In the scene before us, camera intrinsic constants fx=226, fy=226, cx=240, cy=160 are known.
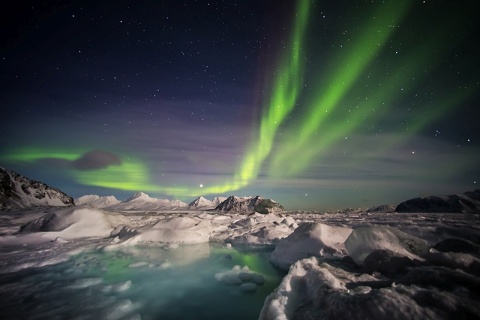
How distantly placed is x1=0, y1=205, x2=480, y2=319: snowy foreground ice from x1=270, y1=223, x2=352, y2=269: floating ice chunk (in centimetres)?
4

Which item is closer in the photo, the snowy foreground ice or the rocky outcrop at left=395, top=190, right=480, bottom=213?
the snowy foreground ice

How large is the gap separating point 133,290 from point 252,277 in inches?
143

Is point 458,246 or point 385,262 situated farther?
→ point 458,246

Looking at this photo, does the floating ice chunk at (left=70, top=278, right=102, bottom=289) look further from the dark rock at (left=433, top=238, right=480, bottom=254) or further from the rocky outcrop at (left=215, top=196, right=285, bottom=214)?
the rocky outcrop at (left=215, top=196, right=285, bottom=214)

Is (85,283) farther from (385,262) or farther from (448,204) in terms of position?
(448,204)

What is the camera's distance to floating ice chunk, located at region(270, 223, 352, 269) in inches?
349

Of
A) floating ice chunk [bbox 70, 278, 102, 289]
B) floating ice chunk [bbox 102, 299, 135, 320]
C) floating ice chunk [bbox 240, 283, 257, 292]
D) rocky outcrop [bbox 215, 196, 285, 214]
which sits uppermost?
rocky outcrop [bbox 215, 196, 285, 214]

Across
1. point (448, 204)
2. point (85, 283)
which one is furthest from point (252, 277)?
point (448, 204)

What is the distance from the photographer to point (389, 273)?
4.66 meters

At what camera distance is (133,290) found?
656 centimetres

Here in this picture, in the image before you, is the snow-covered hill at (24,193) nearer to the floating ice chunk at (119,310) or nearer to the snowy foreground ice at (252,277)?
the snowy foreground ice at (252,277)

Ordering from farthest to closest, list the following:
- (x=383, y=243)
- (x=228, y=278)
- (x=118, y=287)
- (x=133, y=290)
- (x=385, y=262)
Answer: (x=228, y=278)
(x=133, y=290)
(x=118, y=287)
(x=383, y=243)
(x=385, y=262)

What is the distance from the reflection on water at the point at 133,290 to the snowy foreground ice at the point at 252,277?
0.03m

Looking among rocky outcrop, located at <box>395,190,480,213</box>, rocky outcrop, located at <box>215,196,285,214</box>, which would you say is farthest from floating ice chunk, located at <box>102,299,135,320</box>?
rocky outcrop, located at <box>215,196,285,214</box>
